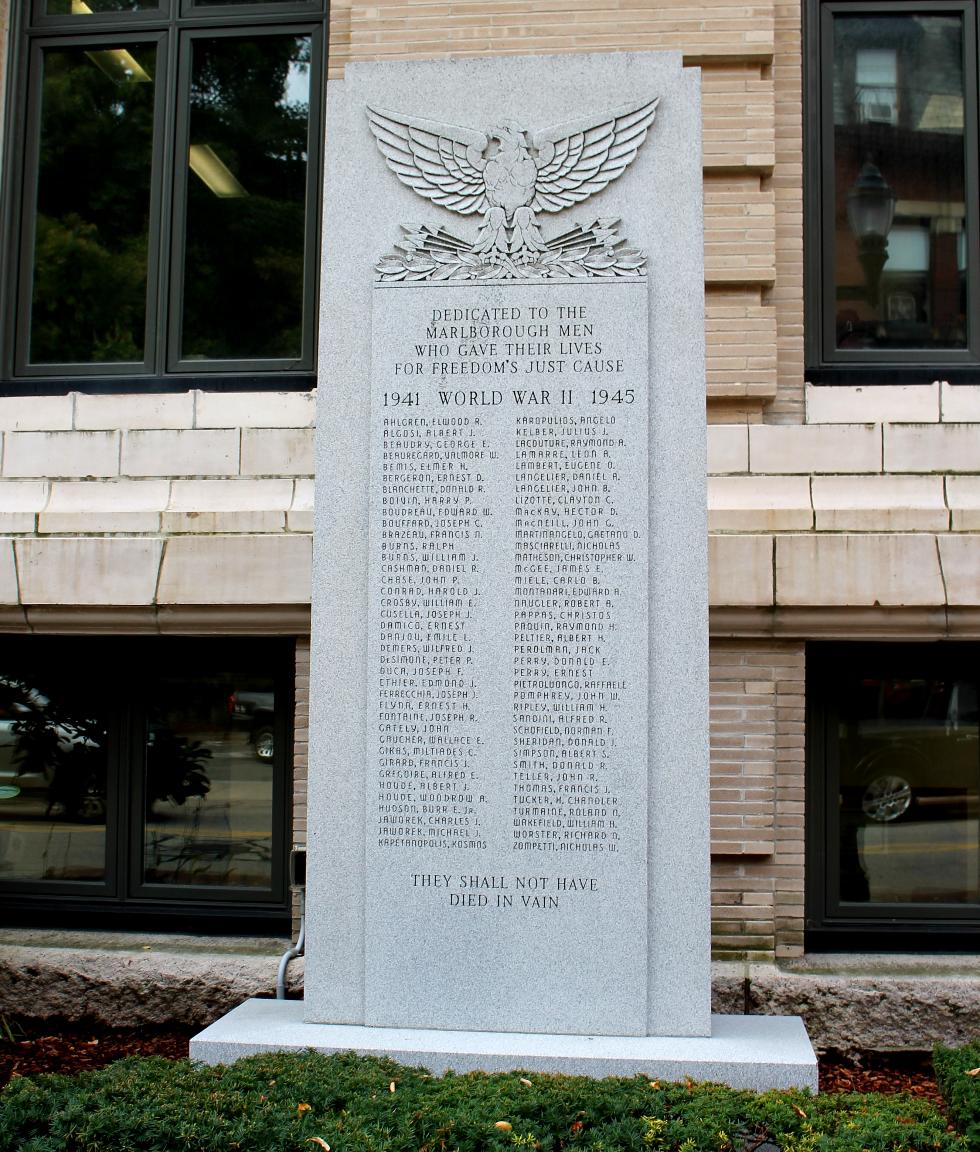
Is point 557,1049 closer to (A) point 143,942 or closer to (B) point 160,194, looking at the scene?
(A) point 143,942

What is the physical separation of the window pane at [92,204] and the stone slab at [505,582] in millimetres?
2765

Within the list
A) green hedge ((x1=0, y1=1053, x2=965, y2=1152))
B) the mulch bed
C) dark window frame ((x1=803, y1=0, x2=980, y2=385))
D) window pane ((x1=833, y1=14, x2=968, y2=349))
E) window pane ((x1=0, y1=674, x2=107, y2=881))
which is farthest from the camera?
window pane ((x1=0, y1=674, x2=107, y2=881))

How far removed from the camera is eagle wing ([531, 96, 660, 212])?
199 inches

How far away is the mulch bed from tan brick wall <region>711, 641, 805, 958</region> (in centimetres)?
66

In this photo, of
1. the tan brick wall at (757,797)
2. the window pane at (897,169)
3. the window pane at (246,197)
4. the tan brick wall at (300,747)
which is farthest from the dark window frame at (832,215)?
the tan brick wall at (300,747)

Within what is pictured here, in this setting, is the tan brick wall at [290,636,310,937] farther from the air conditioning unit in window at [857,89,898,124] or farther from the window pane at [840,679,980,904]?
the air conditioning unit in window at [857,89,898,124]

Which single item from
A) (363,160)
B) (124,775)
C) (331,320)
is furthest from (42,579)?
(363,160)

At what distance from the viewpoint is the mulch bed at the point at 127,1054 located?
5996mm

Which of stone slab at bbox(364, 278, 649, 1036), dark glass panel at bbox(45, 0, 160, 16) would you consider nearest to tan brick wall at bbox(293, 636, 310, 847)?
stone slab at bbox(364, 278, 649, 1036)

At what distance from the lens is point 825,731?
6.79 metres

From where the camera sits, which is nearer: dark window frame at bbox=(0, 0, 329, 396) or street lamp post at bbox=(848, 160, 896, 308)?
street lamp post at bbox=(848, 160, 896, 308)

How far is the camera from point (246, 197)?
293 inches

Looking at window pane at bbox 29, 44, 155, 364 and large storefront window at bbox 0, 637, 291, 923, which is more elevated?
window pane at bbox 29, 44, 155, 364

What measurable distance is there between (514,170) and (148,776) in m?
4.23
